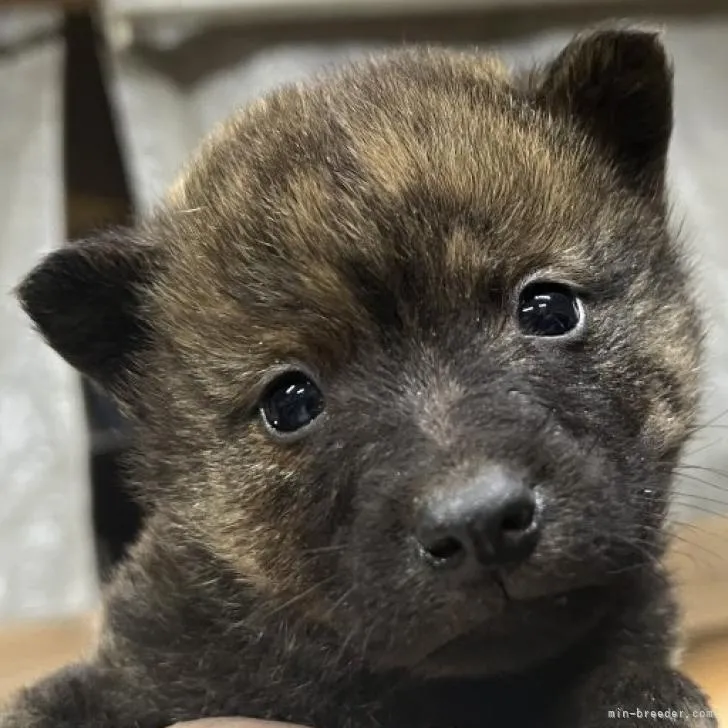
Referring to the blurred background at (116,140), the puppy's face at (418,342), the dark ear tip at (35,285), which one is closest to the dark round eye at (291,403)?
the puppy's face at (418,342)

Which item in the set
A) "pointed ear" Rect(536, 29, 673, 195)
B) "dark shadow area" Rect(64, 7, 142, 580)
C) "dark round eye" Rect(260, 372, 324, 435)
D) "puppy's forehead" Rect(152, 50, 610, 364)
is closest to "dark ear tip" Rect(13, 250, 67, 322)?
"puppy's forehead" Rect(152, 50, 610, 364)

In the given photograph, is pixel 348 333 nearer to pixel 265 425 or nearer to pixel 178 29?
pixel 265 425

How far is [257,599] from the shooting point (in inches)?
65.3

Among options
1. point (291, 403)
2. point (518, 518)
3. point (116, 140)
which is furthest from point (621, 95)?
point (116, 140)

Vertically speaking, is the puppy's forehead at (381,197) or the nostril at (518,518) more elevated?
the puppy's forehead at (381,197)

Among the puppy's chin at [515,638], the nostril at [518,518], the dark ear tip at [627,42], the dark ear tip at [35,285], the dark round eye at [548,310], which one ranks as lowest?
the puppy's chin at [515,638]

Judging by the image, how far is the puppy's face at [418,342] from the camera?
1.32 metres

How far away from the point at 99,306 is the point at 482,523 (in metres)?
0.94

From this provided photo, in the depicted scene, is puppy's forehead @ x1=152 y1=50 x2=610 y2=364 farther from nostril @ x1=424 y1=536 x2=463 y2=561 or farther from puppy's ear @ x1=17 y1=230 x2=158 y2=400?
nostril @ x1=424 y1=536 x2=463 y2=561

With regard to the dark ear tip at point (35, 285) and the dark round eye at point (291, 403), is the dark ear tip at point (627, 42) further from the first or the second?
the dark ear tip at point (35, 285)

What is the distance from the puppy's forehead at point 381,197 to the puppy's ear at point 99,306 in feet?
0.33

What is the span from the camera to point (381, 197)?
156 cm

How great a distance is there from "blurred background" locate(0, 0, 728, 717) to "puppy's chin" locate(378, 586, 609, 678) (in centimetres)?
161

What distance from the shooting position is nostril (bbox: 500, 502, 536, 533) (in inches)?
48.5
